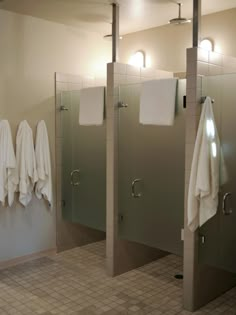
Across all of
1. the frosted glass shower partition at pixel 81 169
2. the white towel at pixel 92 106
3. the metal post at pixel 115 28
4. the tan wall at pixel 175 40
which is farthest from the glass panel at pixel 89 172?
the tan wall at pixel 175 40

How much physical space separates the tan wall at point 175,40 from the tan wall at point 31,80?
630 millimetres

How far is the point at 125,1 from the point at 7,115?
1.69m

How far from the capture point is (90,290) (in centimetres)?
351

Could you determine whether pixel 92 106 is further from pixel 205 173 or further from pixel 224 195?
pixel 224 195

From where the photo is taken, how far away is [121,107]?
3.69 m

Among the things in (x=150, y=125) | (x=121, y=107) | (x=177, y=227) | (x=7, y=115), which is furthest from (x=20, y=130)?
(x=177, y=227)

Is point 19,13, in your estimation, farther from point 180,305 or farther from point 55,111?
point 180,305

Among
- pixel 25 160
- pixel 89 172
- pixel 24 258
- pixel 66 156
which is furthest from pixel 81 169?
pixel 24 258

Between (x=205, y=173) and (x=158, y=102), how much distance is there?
79 cm

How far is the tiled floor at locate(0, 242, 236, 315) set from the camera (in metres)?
3.15

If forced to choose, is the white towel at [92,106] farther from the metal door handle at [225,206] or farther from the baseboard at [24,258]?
the baseboard at [24,258]

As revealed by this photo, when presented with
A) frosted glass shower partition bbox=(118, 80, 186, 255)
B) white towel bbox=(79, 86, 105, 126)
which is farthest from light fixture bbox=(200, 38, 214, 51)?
white towel bbox=(79, 86, 105, 126)

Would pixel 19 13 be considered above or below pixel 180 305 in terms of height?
above

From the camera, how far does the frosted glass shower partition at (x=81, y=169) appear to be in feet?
13.5
